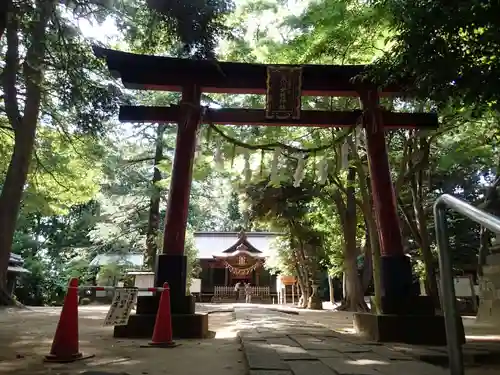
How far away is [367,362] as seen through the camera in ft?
12.4

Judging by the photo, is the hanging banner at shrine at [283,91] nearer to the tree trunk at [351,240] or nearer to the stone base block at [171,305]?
the stone base block at [171,305]

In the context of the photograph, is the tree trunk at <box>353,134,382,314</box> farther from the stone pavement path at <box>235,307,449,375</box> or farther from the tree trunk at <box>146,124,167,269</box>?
the tree trunk at <box>146,124,167,269</box>

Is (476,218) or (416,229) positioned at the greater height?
(416,229)

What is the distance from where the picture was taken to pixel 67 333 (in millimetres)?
3898

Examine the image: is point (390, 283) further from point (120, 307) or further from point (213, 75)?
point (213, 75)

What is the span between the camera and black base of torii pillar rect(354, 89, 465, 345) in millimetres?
5820

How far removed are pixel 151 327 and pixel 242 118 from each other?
12.6 feet

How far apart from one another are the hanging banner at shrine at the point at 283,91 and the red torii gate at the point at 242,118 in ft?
0.06

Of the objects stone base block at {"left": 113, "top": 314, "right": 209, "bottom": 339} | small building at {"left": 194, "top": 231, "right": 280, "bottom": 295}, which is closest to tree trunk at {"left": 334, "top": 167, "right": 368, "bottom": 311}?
stone base block at {"left": 113, "top": 314, "right": 209, "bottom": 339}

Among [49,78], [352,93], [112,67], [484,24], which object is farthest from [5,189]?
[484,24]

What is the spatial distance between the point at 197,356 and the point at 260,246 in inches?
1073

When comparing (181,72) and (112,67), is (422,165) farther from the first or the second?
(112,67)

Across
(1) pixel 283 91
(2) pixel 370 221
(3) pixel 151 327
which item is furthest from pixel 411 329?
(2) pixel 370 221

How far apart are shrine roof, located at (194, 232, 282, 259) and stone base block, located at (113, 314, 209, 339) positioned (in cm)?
→ 2084
